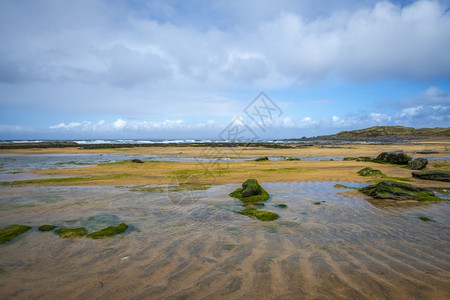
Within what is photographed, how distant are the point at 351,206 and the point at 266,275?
265 inches

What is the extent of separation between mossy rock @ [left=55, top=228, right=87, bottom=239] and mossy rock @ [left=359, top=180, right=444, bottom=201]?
473 inches

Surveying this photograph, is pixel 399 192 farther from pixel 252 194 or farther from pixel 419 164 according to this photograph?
pixel 419 164

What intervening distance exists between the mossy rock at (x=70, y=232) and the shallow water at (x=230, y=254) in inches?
11.4

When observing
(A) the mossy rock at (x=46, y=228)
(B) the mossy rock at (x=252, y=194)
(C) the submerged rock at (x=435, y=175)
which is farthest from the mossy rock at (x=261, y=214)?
(C) the submerged rock at (x=435, y=175)

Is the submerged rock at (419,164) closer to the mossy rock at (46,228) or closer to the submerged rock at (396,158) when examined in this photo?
the submerged rock at (396,158)

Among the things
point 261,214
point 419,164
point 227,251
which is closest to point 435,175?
point 419,164

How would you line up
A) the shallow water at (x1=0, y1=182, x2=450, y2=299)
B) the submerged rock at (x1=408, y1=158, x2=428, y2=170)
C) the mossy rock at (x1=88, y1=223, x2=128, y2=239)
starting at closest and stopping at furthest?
the shallow water at (x1=0, y1=182, x2=450, y2=299) < the mossy rock at (x1=88, y1=223, x2=128, y2=239) < the submerged rock at (x1=408, y1=158, x2=428, y2=170)

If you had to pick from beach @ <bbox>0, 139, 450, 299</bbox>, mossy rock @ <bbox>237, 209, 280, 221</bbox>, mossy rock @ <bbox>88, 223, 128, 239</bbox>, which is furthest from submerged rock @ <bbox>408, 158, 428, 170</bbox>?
mossy rock @ <bbox>88, 223, 128, 239</bbox>

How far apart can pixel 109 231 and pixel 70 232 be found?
1.14 meters

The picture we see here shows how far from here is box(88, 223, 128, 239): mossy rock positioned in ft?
21.9

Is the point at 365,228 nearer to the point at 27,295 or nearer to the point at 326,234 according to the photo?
the point at 326,234

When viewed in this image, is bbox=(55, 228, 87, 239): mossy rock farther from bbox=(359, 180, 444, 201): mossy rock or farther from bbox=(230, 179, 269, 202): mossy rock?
bbox=(359, 180, 444, 201): mossy rock

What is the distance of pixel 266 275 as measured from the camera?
4699 millimetres

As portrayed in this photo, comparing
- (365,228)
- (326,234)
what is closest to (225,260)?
(326,234)
